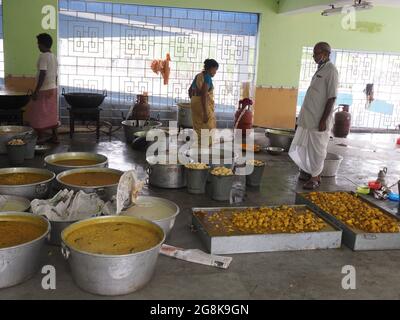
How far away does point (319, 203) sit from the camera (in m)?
4.23

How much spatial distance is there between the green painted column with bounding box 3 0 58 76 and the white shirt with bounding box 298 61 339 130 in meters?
5.28

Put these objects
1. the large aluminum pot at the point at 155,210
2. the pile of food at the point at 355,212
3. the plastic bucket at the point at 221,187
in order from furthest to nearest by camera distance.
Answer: the plastic bucket at the point at 221,187
the pile of food at the point at 355,212
the large aluminum pot at the point at 155,210

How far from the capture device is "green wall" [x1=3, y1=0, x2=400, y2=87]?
28.4 ft

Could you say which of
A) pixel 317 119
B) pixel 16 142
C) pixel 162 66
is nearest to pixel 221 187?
pixel 317 119

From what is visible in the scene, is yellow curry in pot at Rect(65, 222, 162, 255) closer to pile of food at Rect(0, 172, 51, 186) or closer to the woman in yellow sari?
pile of food at Rect(0, 172, 51, 186)

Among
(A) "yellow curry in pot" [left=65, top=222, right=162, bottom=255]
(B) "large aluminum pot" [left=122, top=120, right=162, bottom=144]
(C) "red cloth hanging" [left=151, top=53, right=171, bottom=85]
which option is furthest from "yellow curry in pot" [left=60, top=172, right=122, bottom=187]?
(C) "red cloth hanging" [left=151, top=53, right=171, bottom=85]

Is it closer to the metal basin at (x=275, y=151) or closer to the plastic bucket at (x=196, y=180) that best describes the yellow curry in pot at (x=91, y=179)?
the plastic bucket at (x=196, y=180)

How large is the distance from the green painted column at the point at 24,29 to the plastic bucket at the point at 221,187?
17.1ft


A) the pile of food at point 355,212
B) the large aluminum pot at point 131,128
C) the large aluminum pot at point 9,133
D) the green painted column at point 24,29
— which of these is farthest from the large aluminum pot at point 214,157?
the green painted column at point 24,29

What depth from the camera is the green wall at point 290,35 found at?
28.4ft

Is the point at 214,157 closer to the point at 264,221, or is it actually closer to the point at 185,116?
the point at 264,221

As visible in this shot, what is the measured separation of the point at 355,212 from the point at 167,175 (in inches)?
81.3

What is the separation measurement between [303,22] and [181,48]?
2.74m

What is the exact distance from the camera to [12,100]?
21.3 ft
